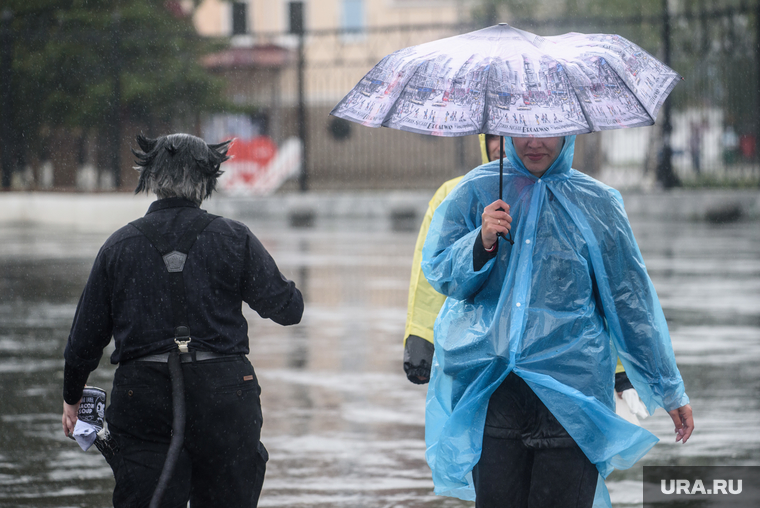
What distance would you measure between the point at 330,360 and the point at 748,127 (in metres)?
13.0

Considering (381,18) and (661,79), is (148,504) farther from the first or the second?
(381,18)

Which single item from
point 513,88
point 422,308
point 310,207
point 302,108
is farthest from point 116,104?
point 513,88

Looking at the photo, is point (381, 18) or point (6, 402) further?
point (381, 18)

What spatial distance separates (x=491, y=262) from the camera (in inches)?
129

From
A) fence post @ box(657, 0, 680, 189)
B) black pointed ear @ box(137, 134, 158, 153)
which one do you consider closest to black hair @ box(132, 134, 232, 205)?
black pointed ear @ box(137, 134, 158, 153)

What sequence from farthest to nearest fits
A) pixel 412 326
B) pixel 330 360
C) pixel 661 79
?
pixel 330 360 → pixel 412 326 → pixel 661 79

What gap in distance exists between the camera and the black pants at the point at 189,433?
3240mm

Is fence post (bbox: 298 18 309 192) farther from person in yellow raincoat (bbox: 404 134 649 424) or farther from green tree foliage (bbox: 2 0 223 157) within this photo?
person in yellow raincoat (bbox: 404 134 649 424)

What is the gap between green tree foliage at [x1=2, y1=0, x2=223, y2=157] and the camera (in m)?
20.7

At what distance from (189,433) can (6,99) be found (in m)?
18.5

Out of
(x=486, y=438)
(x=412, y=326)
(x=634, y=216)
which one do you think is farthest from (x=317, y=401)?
(x=634, y=216)

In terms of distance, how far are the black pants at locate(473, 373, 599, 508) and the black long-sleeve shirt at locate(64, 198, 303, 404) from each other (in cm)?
77

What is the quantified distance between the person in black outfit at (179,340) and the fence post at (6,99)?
18132 millimetres

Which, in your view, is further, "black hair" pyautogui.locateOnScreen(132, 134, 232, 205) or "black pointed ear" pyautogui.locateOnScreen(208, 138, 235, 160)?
"black pointed ear" pyautogui.locateOnScreen(208, 138, 235, 160)
